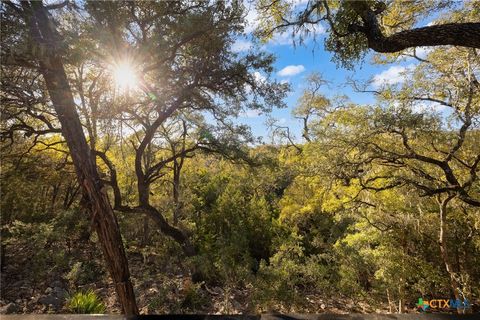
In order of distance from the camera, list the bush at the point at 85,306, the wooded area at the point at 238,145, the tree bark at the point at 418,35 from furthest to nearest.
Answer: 1. the bush at the point at 85,306
2. the wooded area at the point at 238,145
3. the tree bark at the point at 418,35

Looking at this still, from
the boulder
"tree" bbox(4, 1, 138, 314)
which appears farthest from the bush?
"tree" bbox(4, 1, 138, 314)

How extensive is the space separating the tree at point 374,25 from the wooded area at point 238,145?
0.8 inches

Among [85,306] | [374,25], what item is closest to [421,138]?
[374,25]

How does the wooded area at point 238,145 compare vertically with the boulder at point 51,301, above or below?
above

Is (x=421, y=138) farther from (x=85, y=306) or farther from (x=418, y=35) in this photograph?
(x=85, y=306)

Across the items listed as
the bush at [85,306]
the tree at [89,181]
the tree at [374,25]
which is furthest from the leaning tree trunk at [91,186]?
the tree at [374,25]

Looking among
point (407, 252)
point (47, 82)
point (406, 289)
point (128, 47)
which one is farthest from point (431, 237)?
point (47, 82)

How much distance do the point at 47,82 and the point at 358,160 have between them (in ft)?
21.1

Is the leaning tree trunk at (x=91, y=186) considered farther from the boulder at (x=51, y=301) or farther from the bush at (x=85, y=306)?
the boulder at (x=51, y=301)

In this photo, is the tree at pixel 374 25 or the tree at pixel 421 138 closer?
the tree at pixel 374 25

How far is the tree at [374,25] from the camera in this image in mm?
3260

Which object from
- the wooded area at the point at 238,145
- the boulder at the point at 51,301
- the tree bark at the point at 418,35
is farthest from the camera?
the boulder at the point at 51,301

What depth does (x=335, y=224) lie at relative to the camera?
12.5 meters

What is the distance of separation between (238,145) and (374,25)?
594 cm
